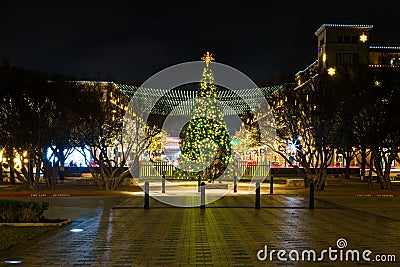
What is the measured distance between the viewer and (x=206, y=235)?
14.1 m

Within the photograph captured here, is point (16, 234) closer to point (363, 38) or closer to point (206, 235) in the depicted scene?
point (206, 235)


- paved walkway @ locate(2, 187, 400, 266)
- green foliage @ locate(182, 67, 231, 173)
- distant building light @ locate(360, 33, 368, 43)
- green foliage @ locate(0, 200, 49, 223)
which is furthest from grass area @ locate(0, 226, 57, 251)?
distant building light @ locate(360, 33, 368, 43)

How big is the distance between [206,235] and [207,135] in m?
22.8

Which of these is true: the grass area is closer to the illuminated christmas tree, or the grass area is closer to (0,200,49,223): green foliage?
(0,200,49,223): green foliage

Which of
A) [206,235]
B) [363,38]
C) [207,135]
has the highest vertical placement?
[363,38]

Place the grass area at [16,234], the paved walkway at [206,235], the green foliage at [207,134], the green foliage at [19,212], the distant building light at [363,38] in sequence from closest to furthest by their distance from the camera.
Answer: the paved walkway at [206,235] → the grass area at [16,234] → the green foliage at [19,212] → the green foliage at [207,134] → the distant building light at [363,38]

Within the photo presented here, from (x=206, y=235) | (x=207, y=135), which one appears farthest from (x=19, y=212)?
(x=207, y=135)

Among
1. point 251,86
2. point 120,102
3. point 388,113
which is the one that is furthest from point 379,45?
point 120,102

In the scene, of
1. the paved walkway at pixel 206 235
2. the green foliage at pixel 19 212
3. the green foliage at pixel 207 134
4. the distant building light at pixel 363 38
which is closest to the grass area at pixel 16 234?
the paved walkway at pixel 206 235

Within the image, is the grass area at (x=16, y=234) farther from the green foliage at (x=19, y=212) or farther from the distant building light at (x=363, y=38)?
the distant building light at (x=363, y=38)

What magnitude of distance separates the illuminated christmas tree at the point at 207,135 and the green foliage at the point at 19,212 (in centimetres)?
2100

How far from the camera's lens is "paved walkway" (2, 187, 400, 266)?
10.9 meters

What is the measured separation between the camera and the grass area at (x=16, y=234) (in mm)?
12667

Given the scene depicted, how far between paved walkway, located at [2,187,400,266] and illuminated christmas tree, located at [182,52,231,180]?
1395 cm
